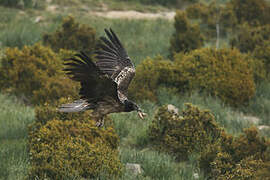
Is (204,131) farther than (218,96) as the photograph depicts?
No

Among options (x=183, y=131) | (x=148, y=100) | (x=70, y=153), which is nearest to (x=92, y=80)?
(x=70, y=153)

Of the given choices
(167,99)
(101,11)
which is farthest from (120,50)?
(101,11)

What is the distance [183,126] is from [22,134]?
231 centimetres

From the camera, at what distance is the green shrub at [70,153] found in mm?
5324

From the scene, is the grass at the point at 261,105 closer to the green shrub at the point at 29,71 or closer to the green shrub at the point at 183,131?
the green shrub at the point at 183,131

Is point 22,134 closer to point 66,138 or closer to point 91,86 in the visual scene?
point 66,138

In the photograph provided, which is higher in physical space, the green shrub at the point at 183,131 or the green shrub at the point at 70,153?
the green shrub at the point at 70,153

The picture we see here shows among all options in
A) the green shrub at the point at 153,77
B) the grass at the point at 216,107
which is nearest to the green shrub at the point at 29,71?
the green shrub at the point at 153,77

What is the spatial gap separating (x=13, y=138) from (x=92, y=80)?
3.31m

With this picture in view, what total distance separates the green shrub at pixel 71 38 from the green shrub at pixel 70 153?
5726 mm

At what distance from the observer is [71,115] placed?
6.37 m

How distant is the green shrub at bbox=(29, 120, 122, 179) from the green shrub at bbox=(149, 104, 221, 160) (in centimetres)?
114

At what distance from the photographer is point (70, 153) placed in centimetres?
550

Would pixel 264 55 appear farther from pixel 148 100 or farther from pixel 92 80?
pixel 92 80
